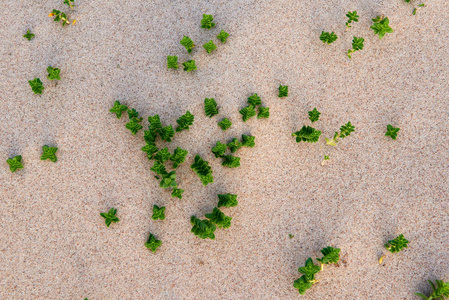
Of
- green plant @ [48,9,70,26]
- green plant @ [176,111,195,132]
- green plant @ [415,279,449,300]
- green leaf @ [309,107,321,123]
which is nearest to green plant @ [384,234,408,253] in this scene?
green plant @ [415,279,449,300]

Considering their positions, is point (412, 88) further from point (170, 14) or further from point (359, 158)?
point (170, 14)

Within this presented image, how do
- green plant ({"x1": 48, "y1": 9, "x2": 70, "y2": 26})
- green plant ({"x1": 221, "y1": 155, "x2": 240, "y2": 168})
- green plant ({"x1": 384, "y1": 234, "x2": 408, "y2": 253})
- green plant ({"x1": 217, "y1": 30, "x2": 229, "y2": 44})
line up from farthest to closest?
green plant ({"x1": 48, "y1": 9, "x2": 70, "y2": 26}), green plant ({"x1": 217, "y1": 30, "x2": 229, "y2": 44}), green plant ({"x1": 221, "y1": 155, "x2": 240, "y2": 168}), green plant ({"x1": 384, "y1": 234, "x2": 408, "y2": 253})

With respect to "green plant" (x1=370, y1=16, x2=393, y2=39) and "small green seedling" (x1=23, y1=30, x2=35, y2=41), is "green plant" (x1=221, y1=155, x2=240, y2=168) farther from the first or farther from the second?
"small green seedling" (x1=23, y1=30, x2=35, y2=41)

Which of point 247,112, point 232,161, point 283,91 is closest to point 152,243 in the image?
point 232,161

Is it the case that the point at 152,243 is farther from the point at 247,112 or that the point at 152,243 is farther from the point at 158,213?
the point at 247,112

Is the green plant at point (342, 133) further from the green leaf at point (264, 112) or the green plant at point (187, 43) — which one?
the green plant at point (187, 43)

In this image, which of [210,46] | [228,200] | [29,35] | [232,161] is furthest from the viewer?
[29,35]
